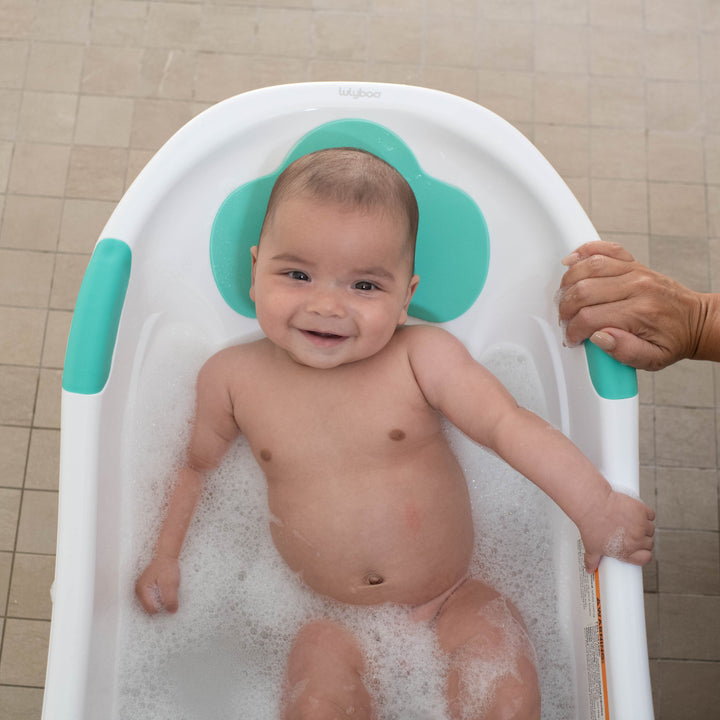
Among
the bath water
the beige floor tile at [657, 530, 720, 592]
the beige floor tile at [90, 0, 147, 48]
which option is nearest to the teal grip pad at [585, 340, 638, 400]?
the bath water

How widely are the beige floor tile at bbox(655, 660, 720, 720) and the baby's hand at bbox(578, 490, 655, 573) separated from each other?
0.52m

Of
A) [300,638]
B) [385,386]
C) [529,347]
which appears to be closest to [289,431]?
[385,386]

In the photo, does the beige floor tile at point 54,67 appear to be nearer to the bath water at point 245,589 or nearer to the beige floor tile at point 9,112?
the beige floor tile at point 9,112

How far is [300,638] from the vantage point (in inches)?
43.4

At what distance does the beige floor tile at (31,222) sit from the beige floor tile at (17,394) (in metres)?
0.26

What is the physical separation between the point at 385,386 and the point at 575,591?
0.42 m

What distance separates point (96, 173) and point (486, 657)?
1.23 m

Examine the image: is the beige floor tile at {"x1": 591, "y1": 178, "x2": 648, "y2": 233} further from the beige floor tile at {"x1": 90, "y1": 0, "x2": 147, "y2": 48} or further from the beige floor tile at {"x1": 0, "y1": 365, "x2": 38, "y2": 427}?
the beige floor tile at {"x1": 0, "y1": 365, "x2": 38, "y2": 427}

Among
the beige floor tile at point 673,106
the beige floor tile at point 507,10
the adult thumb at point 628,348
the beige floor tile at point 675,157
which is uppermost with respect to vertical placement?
the beige floor tile at point 507,10

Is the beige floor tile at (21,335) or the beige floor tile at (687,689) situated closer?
the beige floor tile at (687,689)

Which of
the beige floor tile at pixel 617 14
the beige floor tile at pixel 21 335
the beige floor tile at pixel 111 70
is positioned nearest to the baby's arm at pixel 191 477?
the beige floor tile at pixel 21 335

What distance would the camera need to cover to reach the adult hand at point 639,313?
103 cm

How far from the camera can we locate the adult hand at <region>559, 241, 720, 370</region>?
1.03 metres

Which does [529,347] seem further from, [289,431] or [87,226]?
[87,226]
